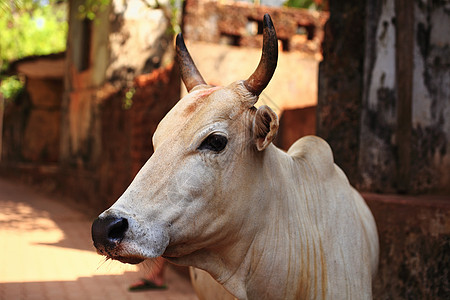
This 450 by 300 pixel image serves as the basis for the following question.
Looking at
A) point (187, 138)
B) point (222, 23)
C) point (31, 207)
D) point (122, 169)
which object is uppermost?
point (222, 23)

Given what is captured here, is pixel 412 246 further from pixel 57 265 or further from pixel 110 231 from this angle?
pixel 57 265

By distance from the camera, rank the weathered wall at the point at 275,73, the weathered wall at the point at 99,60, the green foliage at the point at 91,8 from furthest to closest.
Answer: the weathered wall at the point at 99,60, the green foliage at the point at 91,8, the weathered wall at the point at 275,73

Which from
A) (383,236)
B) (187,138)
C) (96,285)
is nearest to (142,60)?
(96,285)

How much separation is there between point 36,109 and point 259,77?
1431 cm

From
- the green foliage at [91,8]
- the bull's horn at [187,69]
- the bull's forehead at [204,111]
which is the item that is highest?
the green foliage at [91,8]

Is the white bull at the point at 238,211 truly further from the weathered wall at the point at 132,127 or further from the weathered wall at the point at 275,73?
the weathered wall at the point at 132,127

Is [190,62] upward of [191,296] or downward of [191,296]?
upward

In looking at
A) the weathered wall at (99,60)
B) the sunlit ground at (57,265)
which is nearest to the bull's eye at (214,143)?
the sunlit ground at (57,265)

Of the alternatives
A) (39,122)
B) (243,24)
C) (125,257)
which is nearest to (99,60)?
(243,24)

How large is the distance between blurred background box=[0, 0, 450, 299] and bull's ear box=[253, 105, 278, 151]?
0.80 m

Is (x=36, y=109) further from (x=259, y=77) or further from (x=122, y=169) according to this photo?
(x=259, y=77)

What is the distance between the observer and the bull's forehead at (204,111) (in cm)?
192

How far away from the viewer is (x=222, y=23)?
650 cm

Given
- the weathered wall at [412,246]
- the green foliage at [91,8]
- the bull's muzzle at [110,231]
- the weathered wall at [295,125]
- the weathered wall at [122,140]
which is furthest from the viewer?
the green foliage at [91,8]
